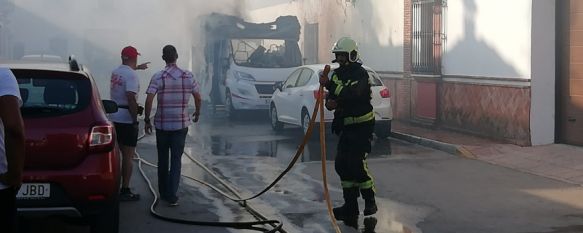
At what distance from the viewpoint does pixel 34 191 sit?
532 centimetres

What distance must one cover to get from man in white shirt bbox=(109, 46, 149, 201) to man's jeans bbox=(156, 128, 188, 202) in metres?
0.32

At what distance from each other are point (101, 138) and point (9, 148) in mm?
1978

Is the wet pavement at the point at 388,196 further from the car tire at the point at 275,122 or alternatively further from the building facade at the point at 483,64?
the car tire at the point at 275,122

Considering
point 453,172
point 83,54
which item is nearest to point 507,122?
point 453,172

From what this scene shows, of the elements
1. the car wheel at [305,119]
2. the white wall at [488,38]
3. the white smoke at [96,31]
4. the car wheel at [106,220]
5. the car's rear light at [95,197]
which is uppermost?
the white smoke at [96,31]

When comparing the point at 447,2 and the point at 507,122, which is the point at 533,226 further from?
the point at 447,2

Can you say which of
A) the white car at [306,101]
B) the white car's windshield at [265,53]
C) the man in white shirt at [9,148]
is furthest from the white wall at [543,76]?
the man in white shirt at [9,148]

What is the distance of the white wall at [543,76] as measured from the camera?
11617mm

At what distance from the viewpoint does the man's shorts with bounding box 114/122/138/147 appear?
7863 mm

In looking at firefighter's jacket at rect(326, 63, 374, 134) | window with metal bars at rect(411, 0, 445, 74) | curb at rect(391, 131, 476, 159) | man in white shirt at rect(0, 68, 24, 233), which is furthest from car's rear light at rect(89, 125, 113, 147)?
window with metal bars at rect(411, 0, 445, 74)

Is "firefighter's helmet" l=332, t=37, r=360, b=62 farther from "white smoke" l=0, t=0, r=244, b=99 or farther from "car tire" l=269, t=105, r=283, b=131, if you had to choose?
"white smoke" l=0, t=0, r=244, b=99

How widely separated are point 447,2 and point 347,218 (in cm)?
871

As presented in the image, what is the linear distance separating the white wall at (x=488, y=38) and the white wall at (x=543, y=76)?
0.10 meters

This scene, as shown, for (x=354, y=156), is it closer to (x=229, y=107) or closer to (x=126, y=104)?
(x=126, y=104)
